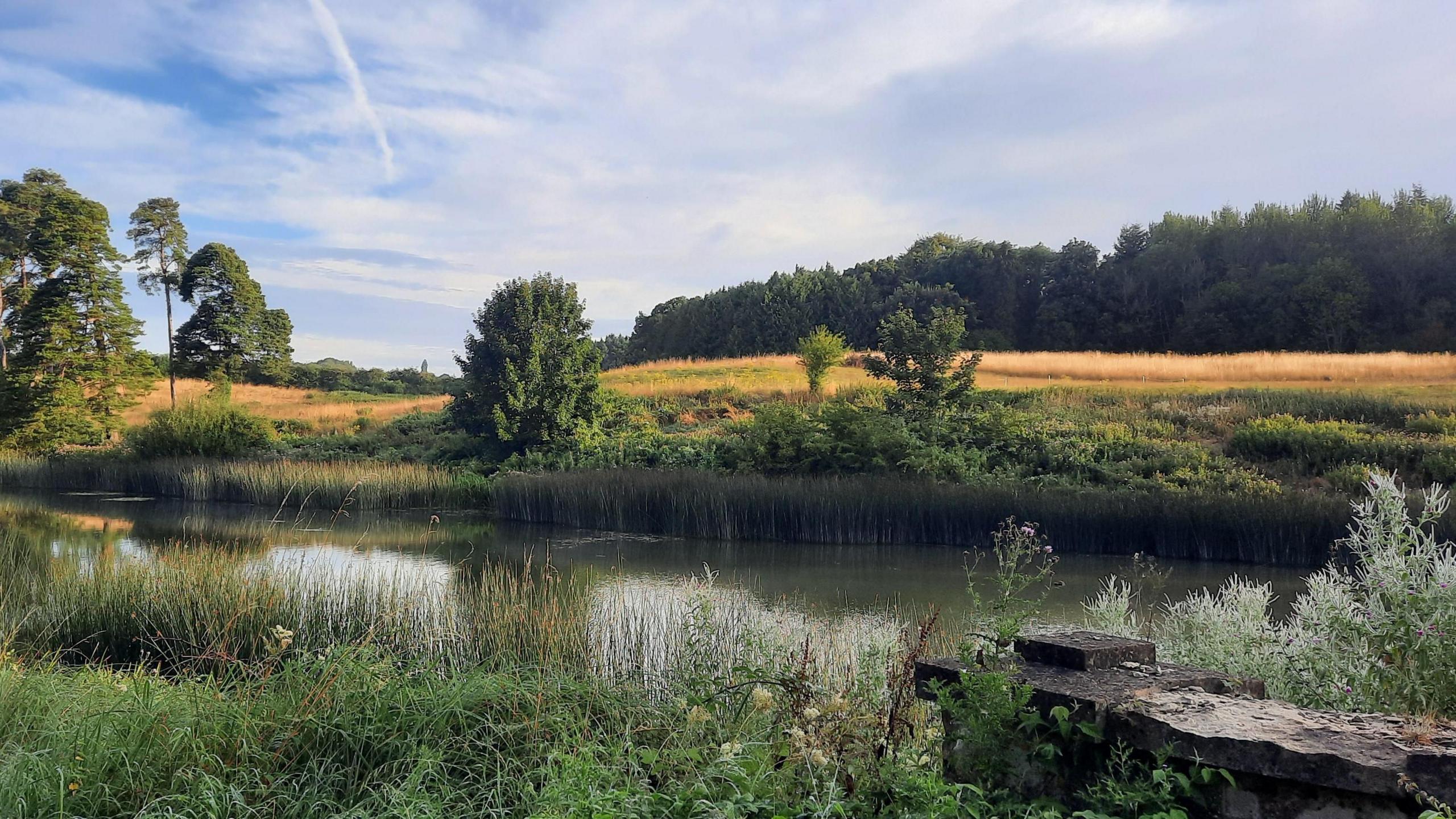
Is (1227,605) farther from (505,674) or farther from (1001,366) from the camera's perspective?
(1001,366)

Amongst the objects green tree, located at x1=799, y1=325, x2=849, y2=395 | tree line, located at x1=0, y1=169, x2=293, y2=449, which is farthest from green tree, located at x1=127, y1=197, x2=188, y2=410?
green tree, located at x1=799, y1=325, x2=849, y2=395

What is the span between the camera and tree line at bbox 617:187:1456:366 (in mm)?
37312

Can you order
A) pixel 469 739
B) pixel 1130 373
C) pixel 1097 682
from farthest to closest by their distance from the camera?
pixel 1130 373 → pixel 469 739 → pixel 1097 682

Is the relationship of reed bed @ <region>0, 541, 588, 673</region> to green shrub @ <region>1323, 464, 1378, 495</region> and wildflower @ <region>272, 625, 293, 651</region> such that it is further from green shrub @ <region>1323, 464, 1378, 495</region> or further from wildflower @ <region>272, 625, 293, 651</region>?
green shrub @ <region>1323, 464, 1378, 495</region>

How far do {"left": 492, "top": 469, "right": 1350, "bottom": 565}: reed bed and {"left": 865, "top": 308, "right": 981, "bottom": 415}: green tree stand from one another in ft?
15.7

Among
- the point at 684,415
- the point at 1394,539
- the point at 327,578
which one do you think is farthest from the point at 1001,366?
the point at 1394,539

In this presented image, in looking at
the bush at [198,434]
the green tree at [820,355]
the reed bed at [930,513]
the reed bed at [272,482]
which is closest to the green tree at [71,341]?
the reed bed at [272,482]

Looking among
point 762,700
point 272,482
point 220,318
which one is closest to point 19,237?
point 220,318

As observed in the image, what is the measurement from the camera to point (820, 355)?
28016 millimetres

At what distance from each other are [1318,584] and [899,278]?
49.9m

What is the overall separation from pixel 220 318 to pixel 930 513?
37.9m

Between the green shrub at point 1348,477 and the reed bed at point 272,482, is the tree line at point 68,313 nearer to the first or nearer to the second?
the reed bed at point 272,482

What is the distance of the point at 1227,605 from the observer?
5.24 m

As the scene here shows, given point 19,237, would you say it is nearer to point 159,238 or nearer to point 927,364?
point 159,238
